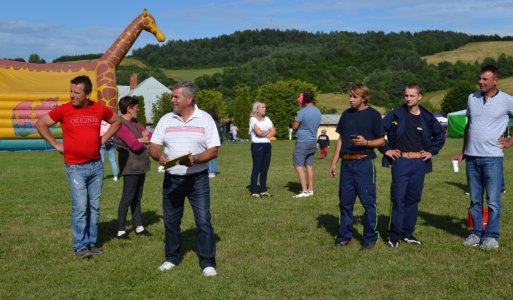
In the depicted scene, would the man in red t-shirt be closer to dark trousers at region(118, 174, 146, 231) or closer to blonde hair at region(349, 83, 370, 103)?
dark trousers at region(118, 174, 146, 231)

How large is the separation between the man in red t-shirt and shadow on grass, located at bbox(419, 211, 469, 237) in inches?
193

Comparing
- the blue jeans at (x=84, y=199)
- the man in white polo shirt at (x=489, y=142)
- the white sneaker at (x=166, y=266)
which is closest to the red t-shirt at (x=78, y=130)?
the blue jeans at (x=84, y=199)

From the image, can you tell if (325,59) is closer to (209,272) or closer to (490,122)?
(490,122)

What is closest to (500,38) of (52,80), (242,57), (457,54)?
(457,54)

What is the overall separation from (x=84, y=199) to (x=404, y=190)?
3847mm

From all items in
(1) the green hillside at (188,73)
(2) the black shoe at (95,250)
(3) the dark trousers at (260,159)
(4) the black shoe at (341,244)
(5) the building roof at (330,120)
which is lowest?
(5) the building roof at (330,120)

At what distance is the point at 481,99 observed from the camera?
22.2 ft

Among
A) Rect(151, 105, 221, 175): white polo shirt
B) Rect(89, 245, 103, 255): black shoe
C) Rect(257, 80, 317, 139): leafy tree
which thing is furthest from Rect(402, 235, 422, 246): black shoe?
Rect(257, 80, 317, 139): leafy tree

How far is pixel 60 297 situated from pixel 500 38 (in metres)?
127

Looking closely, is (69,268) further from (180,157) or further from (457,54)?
(457,54)

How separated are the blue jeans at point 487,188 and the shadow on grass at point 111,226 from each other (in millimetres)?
4760

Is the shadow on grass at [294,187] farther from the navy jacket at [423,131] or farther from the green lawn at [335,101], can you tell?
the green lawn at [335,101]

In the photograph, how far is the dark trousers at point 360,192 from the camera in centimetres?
671

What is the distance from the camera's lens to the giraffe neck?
27.0m
